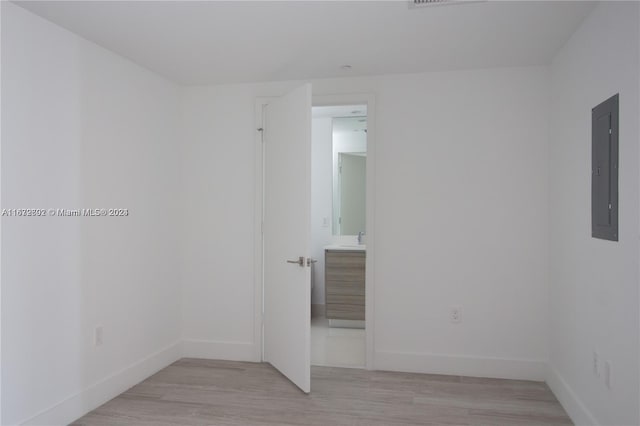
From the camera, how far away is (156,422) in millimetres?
2828

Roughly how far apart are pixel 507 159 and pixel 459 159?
1.19ft

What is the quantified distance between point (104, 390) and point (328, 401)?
154 cm

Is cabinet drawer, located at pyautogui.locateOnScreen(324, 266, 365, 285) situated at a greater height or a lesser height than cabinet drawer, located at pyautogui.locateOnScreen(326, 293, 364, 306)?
greater

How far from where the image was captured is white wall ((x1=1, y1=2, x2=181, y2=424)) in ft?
8.09

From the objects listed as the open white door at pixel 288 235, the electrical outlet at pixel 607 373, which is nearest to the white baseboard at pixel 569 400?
the electrical outlet at pixel 607 373

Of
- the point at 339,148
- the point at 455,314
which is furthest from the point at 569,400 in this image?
the point at 339,148

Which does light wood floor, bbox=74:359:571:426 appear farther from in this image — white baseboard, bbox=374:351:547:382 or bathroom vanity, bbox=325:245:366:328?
bathroom vanity, bbox=325:245:366:328

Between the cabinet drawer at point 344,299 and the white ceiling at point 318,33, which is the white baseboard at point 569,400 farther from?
the white ceiling at point 318,33

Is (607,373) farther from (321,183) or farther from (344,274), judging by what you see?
(321,183)

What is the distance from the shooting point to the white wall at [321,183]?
556cm

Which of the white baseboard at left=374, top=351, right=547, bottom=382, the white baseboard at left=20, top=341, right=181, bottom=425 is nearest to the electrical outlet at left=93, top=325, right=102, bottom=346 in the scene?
the white baseboard at left=20, top=341, right=181, bottom=425

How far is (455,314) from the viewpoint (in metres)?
3.66

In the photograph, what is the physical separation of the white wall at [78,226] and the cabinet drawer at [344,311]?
1.84 metres

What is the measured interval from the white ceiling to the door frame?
0.24m
